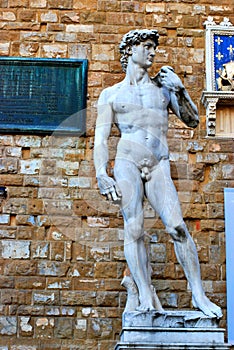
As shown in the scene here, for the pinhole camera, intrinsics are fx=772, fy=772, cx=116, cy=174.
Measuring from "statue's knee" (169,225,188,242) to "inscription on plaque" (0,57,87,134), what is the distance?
8.07 feet

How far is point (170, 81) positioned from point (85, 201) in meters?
2.00

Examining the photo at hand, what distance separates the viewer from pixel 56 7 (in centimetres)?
783

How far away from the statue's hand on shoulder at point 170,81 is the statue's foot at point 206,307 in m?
1.52

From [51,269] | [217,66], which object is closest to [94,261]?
[51,269]

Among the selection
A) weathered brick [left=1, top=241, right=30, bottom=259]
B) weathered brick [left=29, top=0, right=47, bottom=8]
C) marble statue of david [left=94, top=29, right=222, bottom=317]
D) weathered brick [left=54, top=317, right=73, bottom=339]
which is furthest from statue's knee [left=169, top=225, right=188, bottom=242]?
weathered brick [left=29, top=0, right=47, bottom=8]

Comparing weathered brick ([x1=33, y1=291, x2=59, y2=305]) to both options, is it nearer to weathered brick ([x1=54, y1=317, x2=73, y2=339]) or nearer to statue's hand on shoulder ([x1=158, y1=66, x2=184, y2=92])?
weathered brick ([x1=54, y1=317, x2=73, y2=339])

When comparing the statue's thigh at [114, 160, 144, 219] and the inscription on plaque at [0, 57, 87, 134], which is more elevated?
the inscription on plaque at [0, 57, 87, 134]

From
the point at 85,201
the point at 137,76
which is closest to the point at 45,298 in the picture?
the point at 85,201

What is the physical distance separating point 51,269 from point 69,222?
1.58 ft

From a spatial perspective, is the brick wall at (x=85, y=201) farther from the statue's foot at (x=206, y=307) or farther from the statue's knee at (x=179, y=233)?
the statue's foot at (x=206, y=307)

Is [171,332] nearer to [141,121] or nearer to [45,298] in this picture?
[141,121]

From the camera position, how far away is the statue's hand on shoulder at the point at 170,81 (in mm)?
5578

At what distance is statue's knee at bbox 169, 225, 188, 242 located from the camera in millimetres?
5176

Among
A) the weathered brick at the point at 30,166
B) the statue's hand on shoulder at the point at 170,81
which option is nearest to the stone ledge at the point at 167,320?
the statue's hand on shoulder at the point at 170,81
